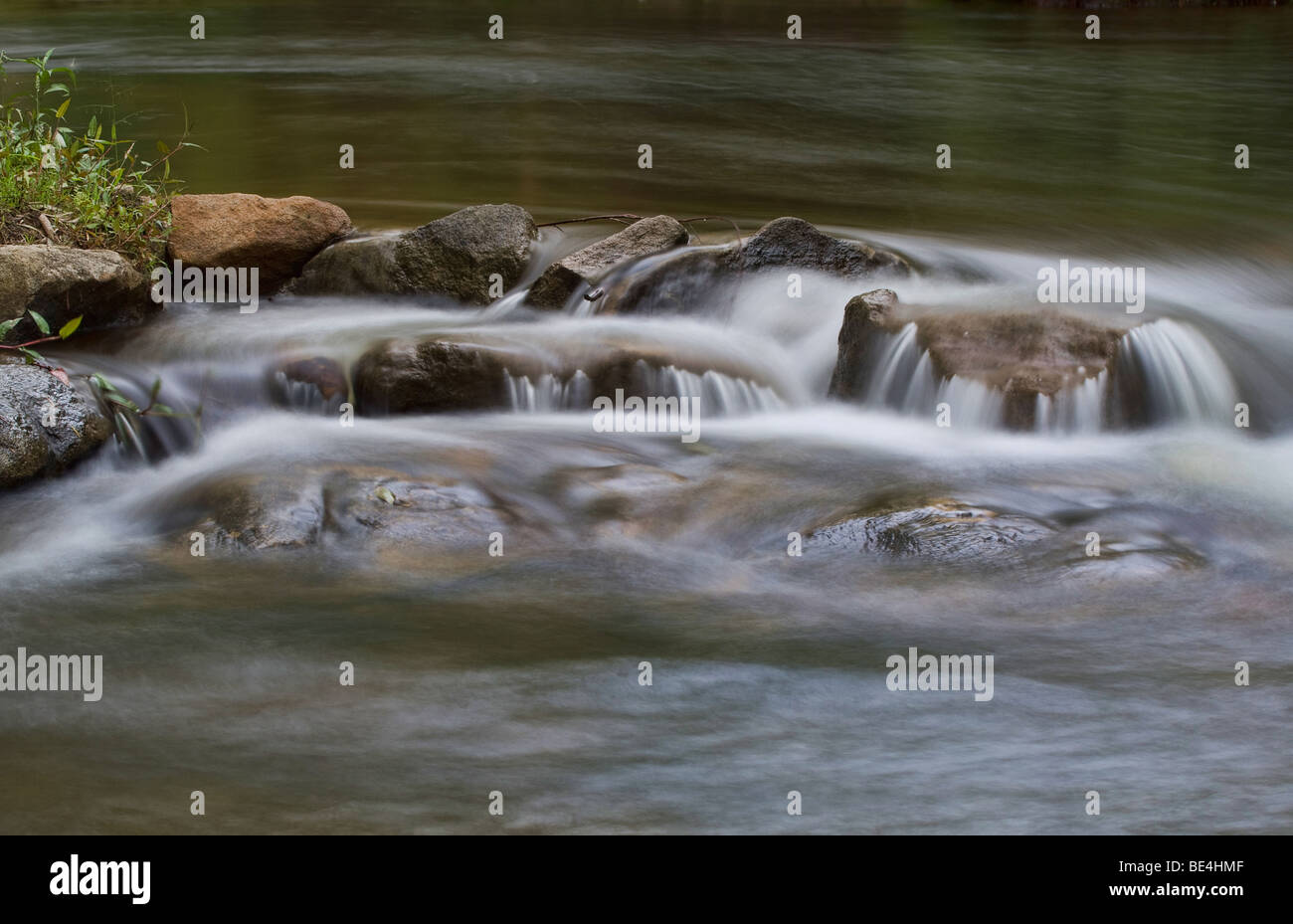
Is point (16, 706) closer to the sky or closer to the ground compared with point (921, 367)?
closer to the ground

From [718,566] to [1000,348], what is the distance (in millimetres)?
2271

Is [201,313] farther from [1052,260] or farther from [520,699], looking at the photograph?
[1052,260]

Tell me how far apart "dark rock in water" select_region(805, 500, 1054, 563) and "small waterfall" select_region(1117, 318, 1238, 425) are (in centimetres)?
155

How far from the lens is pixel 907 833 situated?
3504mm

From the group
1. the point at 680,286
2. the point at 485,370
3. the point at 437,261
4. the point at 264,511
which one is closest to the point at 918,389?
the point at 680,286

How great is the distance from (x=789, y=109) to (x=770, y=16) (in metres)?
9.19

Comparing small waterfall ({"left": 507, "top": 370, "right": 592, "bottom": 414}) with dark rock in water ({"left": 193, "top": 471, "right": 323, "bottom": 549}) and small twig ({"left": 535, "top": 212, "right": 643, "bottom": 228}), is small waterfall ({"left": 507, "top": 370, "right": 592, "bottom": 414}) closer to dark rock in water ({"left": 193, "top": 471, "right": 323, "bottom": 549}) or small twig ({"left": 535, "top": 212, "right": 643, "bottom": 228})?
dark rock in water ({"left": 193, "top": 471, "right": 323, "bottom": 549})

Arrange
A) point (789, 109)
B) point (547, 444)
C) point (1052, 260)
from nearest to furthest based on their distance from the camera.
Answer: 1. point (547, 444)
2. point (1052, 260)
3. point (789, 109)

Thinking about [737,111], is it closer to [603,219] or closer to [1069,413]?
[603,219]

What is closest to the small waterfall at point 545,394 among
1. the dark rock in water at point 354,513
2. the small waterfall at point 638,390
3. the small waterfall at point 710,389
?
the small waterfall at point 638,390

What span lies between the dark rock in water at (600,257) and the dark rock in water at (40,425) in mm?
2517

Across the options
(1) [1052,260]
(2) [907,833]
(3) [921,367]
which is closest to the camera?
(2) [907,833]

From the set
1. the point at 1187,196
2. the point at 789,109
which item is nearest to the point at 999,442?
the point at 1187,196

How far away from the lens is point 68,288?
22.8 feet
